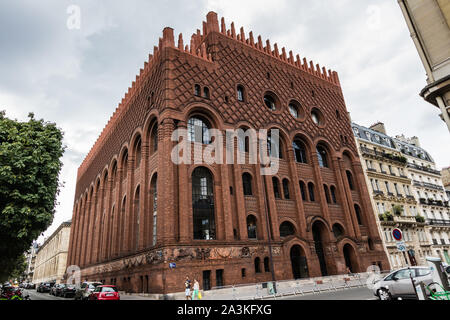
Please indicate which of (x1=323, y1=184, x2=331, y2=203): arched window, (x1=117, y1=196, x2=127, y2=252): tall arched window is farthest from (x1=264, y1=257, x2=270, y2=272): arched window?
(x1=117, y1=196, x2=127, y2=252): tall arched window

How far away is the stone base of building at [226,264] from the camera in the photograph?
65.1 ft

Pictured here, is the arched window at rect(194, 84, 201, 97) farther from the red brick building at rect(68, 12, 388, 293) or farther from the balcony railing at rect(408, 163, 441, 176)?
the balcony railing at rect(408, 163, 441, 176)

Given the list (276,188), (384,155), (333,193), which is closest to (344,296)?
(276,188)

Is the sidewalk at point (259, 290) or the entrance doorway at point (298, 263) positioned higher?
the entrance doorway at point (298, 263)

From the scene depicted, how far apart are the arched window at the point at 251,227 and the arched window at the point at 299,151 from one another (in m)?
9.66

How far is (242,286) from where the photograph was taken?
2100 centimetres

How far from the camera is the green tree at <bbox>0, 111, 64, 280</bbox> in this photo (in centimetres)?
1513

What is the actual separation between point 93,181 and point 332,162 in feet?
112

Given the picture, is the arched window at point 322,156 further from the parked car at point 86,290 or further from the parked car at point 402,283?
the parked car at point 86,290

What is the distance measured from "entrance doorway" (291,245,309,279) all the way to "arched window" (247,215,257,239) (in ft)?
13.9

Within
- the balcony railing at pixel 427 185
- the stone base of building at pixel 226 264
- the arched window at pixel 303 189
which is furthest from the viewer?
the balcony railing at pixel 427 185

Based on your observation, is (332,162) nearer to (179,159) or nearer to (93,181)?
(179,159)

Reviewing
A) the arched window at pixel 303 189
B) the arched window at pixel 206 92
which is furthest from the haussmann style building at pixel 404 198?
the arched window at pixel 206 92
